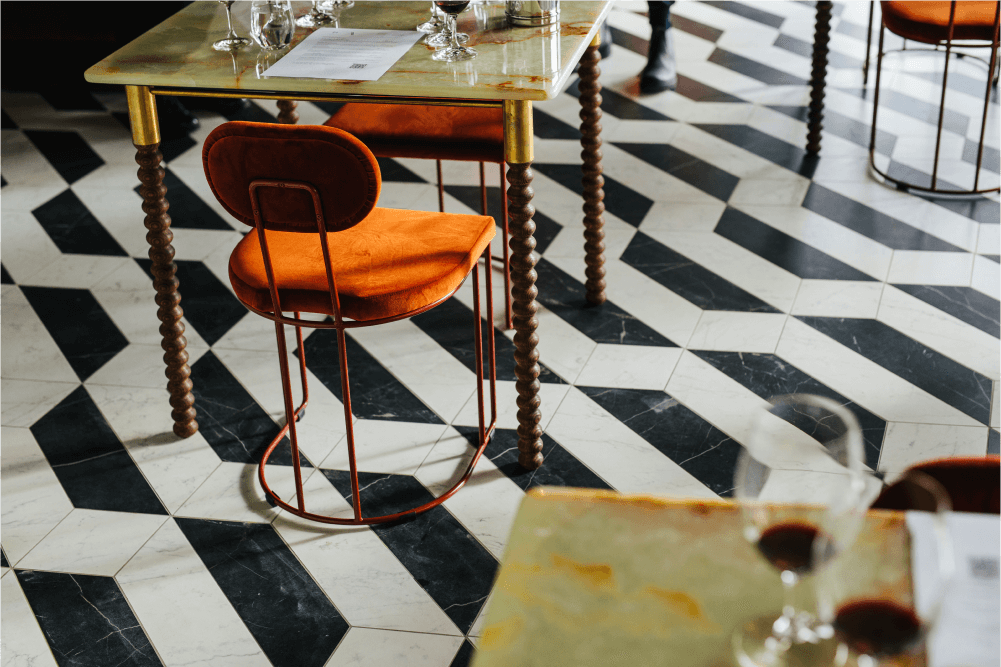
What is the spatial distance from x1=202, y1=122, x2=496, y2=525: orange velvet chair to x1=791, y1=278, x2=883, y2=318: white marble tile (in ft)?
3.52

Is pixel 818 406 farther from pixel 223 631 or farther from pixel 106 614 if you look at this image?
pixel 106 614

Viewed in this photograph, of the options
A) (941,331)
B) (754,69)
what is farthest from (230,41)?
(754,69)

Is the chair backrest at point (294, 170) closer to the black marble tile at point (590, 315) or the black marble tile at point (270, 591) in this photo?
the black marble tile at point (270, 591)

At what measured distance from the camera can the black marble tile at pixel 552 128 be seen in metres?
3.85

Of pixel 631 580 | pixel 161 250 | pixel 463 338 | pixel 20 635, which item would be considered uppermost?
pixel 631 580

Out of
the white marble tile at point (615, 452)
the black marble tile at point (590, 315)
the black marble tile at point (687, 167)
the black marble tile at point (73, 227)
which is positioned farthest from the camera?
the black marble tile at point (687, 167)

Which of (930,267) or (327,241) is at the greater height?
(327,241)

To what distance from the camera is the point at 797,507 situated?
2.74ft

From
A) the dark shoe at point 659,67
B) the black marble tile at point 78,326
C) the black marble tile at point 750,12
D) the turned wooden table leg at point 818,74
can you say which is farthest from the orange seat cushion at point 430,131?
the black marble tile at point 750,12

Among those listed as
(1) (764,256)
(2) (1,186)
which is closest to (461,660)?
(1) (764,256)

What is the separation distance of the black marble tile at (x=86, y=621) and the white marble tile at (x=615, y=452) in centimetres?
99

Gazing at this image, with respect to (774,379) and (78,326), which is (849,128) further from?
(78,326)

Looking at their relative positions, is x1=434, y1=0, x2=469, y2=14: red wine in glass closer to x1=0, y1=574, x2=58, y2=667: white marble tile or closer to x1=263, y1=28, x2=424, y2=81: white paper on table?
x1=263, y1=28, x2=424, y2=81: white paper on table

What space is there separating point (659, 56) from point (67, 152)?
2555 millimetres
